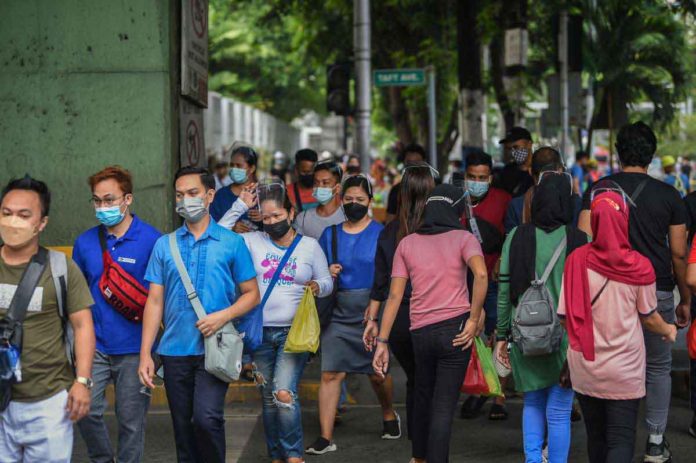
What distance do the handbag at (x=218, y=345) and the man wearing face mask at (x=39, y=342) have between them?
91 cm

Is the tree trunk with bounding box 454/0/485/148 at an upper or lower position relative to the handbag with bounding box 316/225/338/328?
upper

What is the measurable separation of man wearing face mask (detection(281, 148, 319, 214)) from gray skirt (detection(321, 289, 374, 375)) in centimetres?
224

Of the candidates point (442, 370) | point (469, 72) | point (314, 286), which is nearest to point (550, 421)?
point (442, 370)

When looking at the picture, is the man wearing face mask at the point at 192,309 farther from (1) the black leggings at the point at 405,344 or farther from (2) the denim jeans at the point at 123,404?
(1) the black leggings at the point at 405,344

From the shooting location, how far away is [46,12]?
9.52 metres

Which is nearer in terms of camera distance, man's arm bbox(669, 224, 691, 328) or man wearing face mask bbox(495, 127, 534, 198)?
man's arm bbox(669, 224, 691, 328)

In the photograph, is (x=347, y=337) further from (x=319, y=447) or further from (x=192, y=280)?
(x=192, y=280)

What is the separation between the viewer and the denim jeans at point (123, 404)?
589 centimetres

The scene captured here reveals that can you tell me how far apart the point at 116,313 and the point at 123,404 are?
453 mm

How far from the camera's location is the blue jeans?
6266 millimetres

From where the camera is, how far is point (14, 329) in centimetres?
484

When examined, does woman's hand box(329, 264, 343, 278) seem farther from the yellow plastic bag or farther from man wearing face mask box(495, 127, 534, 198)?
man wearing face mask box(495, 127, 534, 198)

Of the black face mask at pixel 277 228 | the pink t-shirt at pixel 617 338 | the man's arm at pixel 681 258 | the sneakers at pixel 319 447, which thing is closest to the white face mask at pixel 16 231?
the black face mask at pixel 277 228

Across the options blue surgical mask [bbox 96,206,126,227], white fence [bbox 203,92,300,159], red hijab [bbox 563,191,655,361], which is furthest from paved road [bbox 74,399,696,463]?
white fence [bbox 203,92,300,159]
